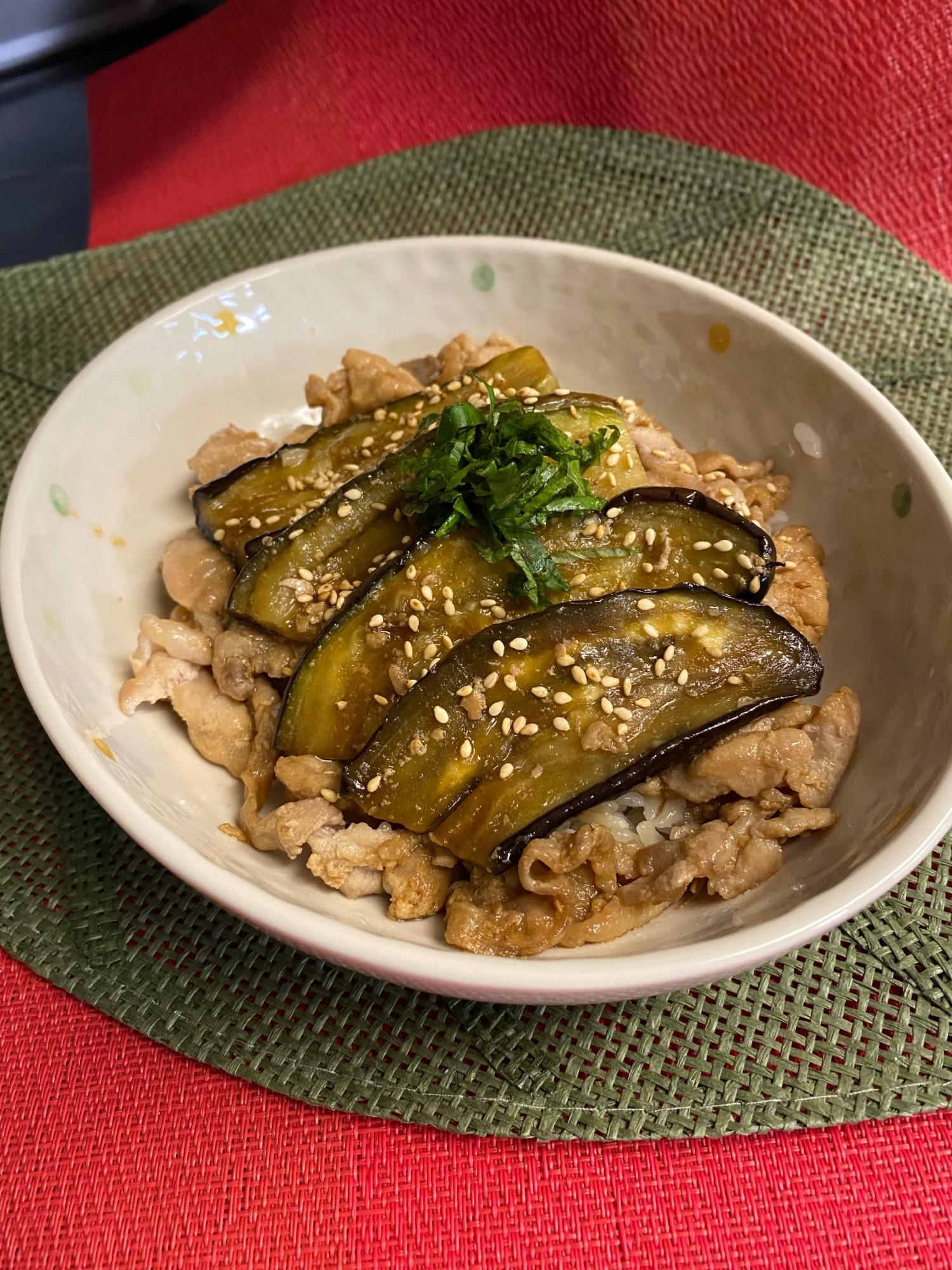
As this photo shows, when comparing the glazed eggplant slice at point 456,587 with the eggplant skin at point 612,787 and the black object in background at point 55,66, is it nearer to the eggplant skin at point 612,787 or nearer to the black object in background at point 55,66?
the eggplant skin at point 612,787

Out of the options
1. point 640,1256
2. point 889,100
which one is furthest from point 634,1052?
point 889,100

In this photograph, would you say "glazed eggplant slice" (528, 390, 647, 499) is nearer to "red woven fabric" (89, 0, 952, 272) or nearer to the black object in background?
"red woven fabric" (89, 0, 952, 272)

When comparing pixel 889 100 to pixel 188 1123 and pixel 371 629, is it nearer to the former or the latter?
pixel 371 629

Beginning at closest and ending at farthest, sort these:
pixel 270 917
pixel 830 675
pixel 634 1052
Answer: pixel 270 917, pixel 634 1052, pixel 830 675

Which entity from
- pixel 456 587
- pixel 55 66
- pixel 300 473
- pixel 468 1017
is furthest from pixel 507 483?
pixel 55 66

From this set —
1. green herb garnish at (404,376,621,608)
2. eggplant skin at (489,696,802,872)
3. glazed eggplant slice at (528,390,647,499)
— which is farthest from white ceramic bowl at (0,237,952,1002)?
green herb garnish at (404,376,621,608)

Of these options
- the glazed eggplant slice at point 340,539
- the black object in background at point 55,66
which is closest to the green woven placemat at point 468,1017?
the glazed eggplant slice at point 340,539

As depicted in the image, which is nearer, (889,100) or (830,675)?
(830,675)
